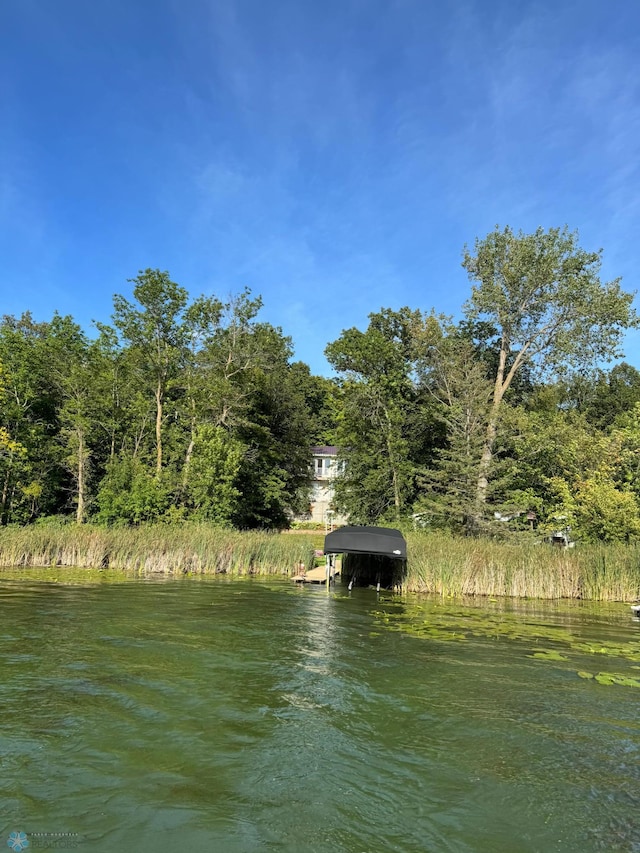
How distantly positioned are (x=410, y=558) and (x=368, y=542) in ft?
5.99

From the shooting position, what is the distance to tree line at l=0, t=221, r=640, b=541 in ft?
103

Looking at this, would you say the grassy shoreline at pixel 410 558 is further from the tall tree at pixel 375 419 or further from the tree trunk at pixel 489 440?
the tall tree at pixel 375 419

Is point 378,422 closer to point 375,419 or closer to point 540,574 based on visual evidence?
point 375,419

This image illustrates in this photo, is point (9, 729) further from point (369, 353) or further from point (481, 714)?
point (369, 353)

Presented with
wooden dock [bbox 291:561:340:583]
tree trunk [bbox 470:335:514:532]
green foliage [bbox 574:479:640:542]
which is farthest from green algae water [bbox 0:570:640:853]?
tree trunk [bbox 470:335:514:532]

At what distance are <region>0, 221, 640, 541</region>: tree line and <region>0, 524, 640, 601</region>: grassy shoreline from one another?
21.9 feet

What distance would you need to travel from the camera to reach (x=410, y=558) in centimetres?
1998

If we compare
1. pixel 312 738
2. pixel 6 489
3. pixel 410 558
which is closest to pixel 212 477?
pixel 6 489

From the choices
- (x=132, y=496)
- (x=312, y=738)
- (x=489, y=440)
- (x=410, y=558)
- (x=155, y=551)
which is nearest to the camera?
(x=312, y=738)

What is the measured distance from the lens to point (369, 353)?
35.1 metres

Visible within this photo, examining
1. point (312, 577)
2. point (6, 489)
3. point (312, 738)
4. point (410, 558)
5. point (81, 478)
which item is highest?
point (81, 478)

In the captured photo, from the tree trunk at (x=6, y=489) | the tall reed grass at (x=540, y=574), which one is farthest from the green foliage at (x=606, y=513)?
the tree trunk at (x=6, y=489)

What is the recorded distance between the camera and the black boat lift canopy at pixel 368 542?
1870cm

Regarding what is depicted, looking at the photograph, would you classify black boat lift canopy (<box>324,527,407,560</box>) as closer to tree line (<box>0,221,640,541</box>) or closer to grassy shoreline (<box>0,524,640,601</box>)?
grassy shoreline (<box>0,524,640,601</box>)
